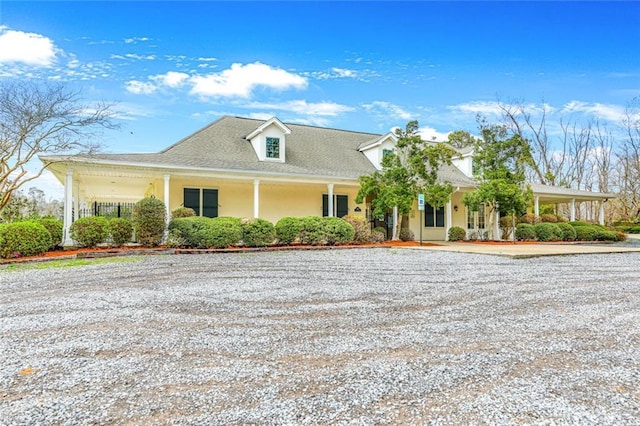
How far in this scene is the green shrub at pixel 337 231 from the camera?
14023 millimetres

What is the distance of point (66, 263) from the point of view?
30.3 ft

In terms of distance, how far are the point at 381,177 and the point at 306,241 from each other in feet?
13.9

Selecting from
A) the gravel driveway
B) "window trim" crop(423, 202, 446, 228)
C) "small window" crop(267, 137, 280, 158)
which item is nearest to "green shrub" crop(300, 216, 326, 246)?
"small window" crop(267, 137, 280, 158)

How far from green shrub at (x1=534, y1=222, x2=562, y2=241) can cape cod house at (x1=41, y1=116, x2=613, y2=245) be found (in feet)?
7.55

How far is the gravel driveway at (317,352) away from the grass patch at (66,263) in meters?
A: 1.97

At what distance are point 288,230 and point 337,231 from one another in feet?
6.08

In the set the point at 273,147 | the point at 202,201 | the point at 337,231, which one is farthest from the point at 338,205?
the point at 202,201

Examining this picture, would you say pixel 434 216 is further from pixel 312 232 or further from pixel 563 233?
pixel 312 232

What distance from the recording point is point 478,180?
1841 centimetres

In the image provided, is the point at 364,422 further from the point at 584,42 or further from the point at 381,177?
the point at 584,42

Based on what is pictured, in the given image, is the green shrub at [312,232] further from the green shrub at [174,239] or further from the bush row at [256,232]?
the green shrub at [174,239]

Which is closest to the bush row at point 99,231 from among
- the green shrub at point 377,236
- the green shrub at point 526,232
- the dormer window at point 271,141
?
the dormer window at point 271,141

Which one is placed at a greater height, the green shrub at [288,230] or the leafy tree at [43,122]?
the leafy tree at [43,122]

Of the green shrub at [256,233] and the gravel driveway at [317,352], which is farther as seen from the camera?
the green shrub at [256,233]
